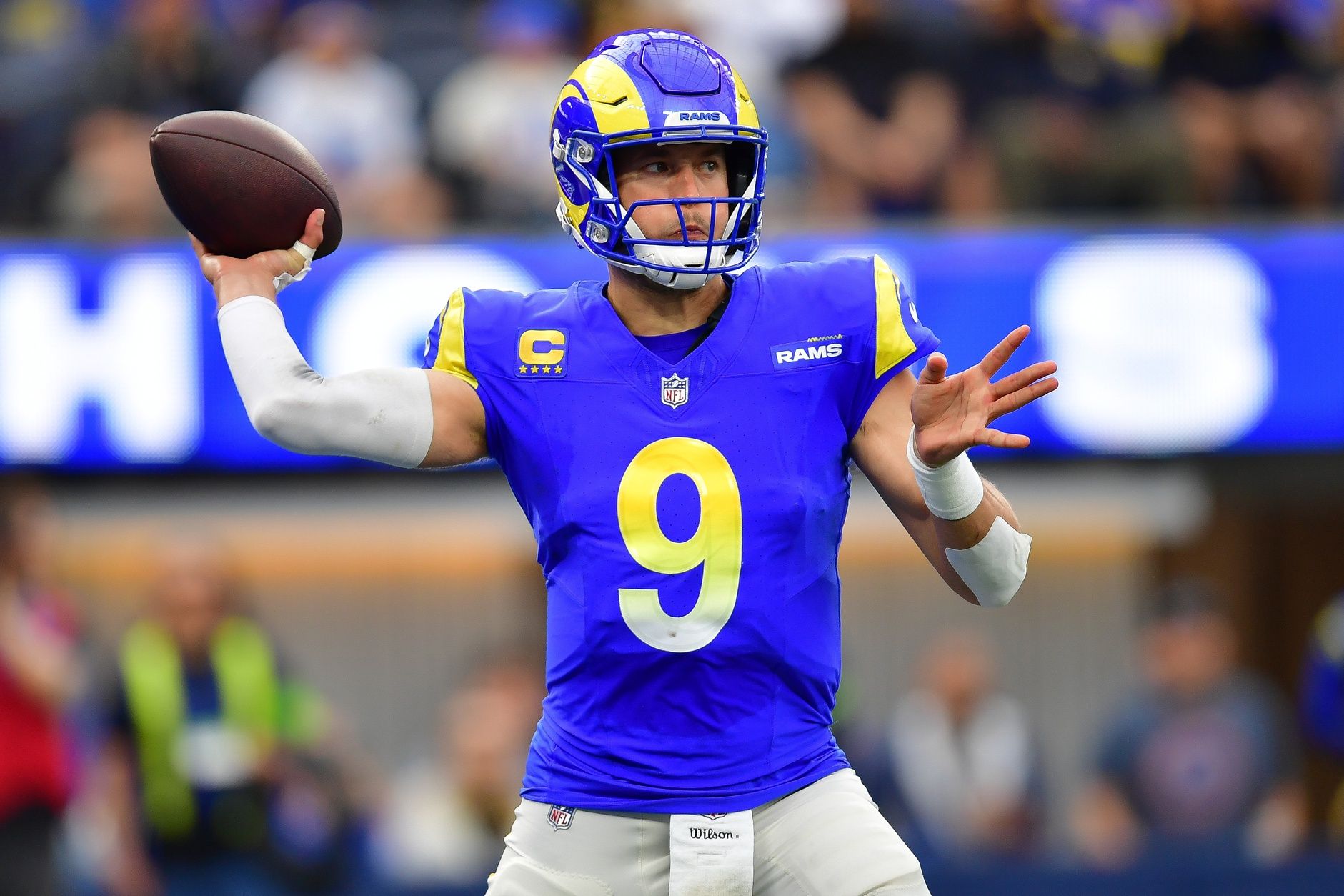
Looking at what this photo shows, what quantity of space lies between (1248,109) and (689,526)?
6.01 metres

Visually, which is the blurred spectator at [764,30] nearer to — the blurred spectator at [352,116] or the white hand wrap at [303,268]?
the blurred spectator at [352,116]

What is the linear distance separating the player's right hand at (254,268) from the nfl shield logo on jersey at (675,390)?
712 millimetres

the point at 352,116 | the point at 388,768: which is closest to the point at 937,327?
the point at 352,116

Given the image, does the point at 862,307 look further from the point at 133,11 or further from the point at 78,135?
the point at 133,11

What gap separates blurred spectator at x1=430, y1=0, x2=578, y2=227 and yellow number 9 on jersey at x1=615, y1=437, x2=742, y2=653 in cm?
451

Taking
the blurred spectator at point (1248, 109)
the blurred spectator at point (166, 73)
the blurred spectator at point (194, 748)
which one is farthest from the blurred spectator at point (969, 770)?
the blurred spectator at point (166, 73)

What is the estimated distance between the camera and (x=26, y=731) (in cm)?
616

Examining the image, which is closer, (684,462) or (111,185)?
(684,462)

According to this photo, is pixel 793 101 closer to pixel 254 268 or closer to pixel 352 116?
pixel 352 116

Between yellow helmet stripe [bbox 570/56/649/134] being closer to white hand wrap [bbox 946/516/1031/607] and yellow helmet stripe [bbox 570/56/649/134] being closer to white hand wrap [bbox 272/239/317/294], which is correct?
white hand wrap [bbox 272/239/317/294]

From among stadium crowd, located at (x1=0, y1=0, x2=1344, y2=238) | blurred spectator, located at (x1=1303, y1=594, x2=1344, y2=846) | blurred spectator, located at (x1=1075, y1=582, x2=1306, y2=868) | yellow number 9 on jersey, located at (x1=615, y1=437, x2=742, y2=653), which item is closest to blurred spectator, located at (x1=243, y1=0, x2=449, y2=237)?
stadium crowd, located at (x1=0, y1=0, x2=1344, y2=238)

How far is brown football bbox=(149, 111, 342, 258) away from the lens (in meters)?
3.34

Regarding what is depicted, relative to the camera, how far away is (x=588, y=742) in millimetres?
3188

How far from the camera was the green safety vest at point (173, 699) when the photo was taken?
6637 millimetres
